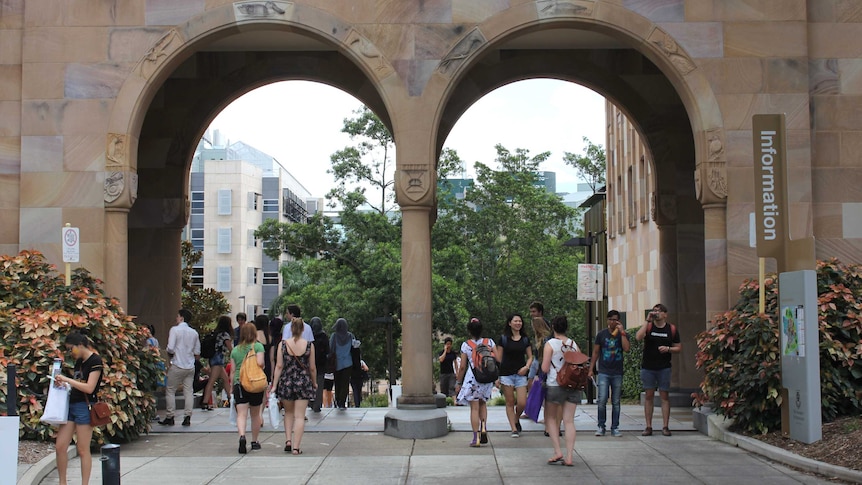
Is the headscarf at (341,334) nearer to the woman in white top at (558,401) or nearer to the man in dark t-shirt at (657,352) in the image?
the man in dark t-shirt at (657,352)

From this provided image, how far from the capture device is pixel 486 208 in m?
47.8

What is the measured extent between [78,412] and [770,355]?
8.87 metres

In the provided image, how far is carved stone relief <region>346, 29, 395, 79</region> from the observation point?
16.8m

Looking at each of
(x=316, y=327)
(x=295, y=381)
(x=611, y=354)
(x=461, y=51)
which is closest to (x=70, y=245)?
(x=295, y=381)

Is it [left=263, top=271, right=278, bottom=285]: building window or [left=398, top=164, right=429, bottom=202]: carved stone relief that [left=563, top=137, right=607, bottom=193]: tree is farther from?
[left=398, top=164, right=429, bottom=202]: carved stone relief

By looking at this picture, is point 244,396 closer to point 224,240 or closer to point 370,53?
point 370,53

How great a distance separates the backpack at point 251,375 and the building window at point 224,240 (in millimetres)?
66878

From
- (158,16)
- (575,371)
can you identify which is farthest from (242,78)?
(575,371)

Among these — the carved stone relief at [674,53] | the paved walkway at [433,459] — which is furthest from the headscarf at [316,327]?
the carved stone relief at [674,53]

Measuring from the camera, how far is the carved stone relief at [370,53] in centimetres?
1684

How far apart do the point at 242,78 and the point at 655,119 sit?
8.26 metres

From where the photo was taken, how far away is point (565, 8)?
1691 cm

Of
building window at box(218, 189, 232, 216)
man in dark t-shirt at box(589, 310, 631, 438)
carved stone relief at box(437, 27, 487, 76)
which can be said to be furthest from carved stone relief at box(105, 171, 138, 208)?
building window at box(218, 189, 232, 216)

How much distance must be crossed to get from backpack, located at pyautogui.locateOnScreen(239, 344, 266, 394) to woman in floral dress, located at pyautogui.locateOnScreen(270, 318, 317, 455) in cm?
27
